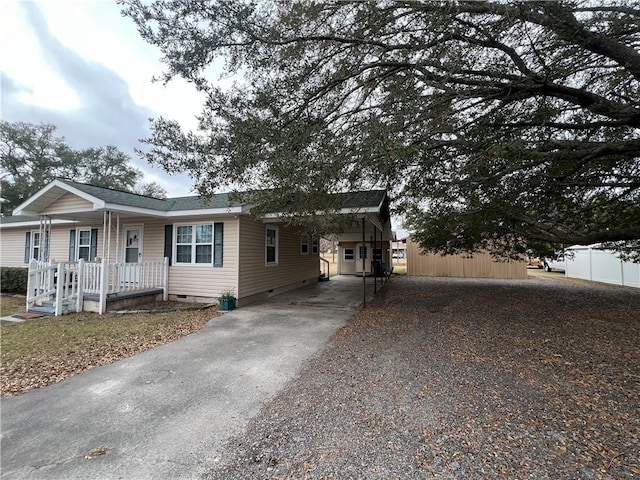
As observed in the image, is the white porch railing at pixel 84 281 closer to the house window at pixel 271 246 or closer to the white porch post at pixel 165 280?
the white porch post at pixel 165 280

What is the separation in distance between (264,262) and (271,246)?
76cm

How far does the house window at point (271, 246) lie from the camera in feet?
33.5

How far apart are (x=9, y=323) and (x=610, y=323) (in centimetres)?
1305

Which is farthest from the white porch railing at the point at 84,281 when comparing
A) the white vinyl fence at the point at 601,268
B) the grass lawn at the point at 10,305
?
the white vinyl fence at the point at 601,268

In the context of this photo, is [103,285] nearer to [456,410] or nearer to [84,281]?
[84,281]

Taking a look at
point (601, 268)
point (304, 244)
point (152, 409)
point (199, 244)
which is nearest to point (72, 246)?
point (199, 244)

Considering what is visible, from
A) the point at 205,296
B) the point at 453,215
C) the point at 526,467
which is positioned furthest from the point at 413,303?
the point at 526,467

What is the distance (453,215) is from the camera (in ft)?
24.4

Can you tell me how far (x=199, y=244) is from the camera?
9117 millimetres

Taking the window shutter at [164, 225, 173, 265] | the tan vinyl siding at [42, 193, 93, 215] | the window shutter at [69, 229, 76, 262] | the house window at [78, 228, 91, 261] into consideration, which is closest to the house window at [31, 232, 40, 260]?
the window shutter at [69, 229, 76, 262]

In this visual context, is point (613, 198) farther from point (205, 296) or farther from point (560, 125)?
point (205, 296)

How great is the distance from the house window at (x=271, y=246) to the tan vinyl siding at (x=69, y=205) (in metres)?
5.04

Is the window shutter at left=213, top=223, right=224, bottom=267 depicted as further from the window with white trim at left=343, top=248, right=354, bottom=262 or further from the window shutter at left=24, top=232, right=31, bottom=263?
the window with white trim at left=343, top=248, right=354, bottom=262

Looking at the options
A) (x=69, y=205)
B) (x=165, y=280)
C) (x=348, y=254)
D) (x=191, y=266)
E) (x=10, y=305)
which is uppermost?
(x=69, y=205)
